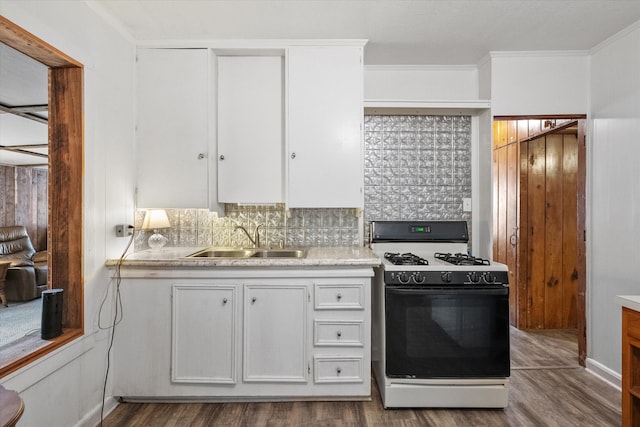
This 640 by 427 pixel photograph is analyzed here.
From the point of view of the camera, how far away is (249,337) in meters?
2.08

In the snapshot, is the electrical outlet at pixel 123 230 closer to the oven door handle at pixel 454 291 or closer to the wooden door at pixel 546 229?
the oven door handle at pixel 454 291

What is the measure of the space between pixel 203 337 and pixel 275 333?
1.47 ft

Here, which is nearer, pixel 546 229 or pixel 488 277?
pixel 488 277

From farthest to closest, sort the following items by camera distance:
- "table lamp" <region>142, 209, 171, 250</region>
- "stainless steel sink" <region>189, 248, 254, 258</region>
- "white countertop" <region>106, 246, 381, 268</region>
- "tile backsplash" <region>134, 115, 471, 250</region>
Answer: "tile backsplash" <region>134, 115, 471, 250</region> → "stainless steel sink" <region>189, 248, 254, 258</region> → "table lamp" <region>142, 209, 171, 250</region> → "white countertop" <region>106, 246, 381, 268</region>

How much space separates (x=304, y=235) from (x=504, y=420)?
5.76 feet

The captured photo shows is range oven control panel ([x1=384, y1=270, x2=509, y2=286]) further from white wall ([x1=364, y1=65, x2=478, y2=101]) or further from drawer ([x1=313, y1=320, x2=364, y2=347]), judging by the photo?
white wall ([x1=364, y1=65, x2=478, y2=101])

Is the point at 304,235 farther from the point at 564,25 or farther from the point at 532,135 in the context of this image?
the point at 532,135

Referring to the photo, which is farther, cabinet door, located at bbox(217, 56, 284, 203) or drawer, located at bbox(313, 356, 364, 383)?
cabinet door, located at bbox(217, 56, 284, 203)

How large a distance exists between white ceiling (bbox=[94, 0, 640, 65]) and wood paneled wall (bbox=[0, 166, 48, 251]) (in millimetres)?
4459

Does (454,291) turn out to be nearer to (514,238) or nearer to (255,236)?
(255,236)

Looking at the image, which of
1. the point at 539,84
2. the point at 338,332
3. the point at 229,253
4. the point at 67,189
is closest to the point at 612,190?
the point at 539,84

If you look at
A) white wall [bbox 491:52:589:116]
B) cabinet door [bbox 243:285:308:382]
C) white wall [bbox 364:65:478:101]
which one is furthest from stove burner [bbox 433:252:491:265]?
white wall [bbox 364:65:478:101]

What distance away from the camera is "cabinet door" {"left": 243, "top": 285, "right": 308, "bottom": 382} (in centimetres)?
207

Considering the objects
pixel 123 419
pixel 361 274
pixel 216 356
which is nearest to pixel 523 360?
pixel 361 274
